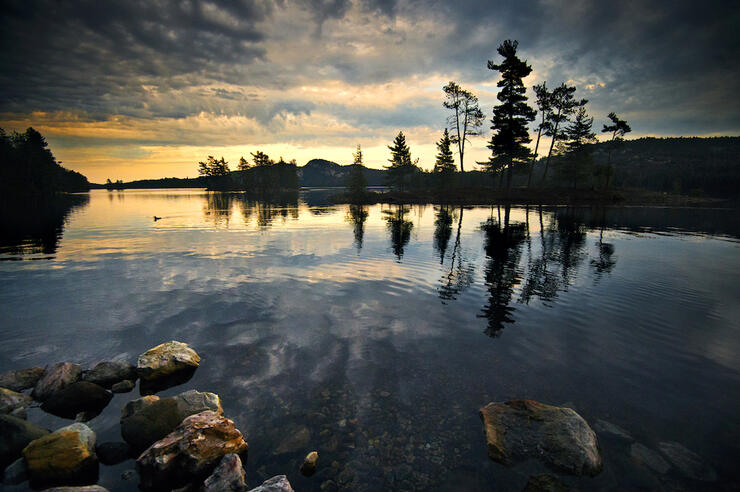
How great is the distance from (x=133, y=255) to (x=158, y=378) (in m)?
18.1

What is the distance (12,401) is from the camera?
6.55 m

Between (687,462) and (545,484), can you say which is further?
(687,462)

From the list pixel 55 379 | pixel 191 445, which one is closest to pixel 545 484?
pixel 191 445

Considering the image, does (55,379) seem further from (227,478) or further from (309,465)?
(309,465)

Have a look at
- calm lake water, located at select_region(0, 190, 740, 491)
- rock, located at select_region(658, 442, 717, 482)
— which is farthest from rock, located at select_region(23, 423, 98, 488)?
rock, located at select_region(658, 442, 717, 482)

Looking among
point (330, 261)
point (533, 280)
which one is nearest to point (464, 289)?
point (533, 280)

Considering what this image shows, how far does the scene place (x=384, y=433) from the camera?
19.6 ft

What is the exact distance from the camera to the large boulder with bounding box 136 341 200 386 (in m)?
7.68

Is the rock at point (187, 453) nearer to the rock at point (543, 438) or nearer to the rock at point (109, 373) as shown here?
the rock at point (109, 373)

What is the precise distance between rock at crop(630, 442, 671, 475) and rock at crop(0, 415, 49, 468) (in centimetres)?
1093

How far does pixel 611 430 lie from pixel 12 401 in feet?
41.9

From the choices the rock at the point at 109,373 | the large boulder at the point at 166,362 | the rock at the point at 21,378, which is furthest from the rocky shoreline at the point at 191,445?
the large boulder at the point at 166,362

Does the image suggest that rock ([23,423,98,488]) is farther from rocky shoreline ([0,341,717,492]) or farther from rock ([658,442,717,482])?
rock ([658,442,717,482])

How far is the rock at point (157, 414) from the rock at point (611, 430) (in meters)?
7.74
